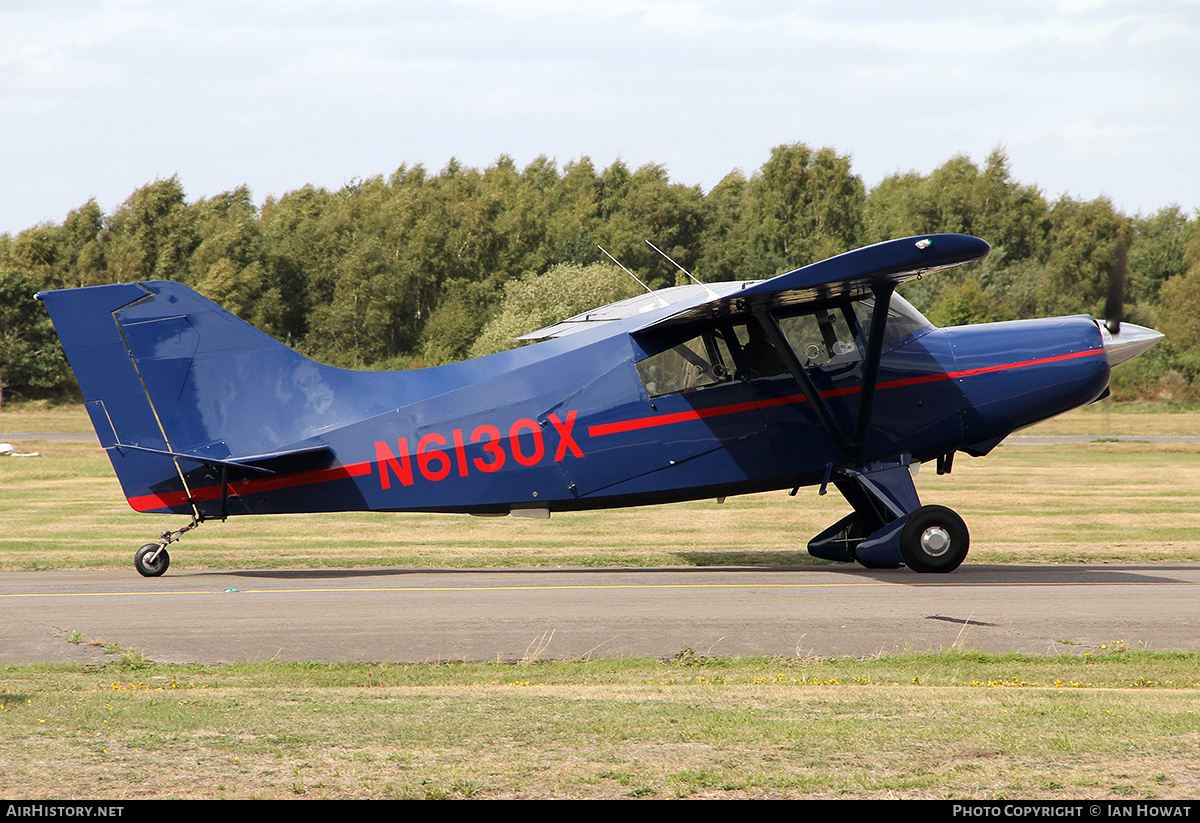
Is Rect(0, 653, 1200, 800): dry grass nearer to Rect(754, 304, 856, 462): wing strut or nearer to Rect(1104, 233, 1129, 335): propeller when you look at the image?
Rect(754, 304, 856, 462): wing strut

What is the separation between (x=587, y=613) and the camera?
10102 mm

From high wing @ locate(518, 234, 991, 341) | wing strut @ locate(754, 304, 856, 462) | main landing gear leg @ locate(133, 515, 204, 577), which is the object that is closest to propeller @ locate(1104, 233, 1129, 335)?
high wing @ locate(518, 234, 991, 341)

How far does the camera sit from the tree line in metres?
68.4

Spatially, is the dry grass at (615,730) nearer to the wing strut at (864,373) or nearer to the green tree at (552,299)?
the wing strut at (864,373)

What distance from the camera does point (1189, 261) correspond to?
70250 millimetres

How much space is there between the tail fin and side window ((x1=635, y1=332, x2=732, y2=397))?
3.34m

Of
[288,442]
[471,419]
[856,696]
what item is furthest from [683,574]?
[856,696]

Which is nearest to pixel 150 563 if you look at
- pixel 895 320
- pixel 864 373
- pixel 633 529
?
pixel 633 529

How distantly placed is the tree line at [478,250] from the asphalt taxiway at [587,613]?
5031cm

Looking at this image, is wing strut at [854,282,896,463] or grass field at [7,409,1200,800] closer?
grass field at [7,409,1200,800]

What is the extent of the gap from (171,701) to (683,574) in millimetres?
7114

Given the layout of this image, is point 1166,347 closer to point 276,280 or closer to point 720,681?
point 276,280

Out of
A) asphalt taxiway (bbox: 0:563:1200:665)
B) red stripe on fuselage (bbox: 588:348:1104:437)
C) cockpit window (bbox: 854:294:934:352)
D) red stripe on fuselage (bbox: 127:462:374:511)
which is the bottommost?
asphalt taxiway (bbox: 0:563:1200:665)

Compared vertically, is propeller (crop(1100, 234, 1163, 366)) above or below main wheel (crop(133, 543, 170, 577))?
above
